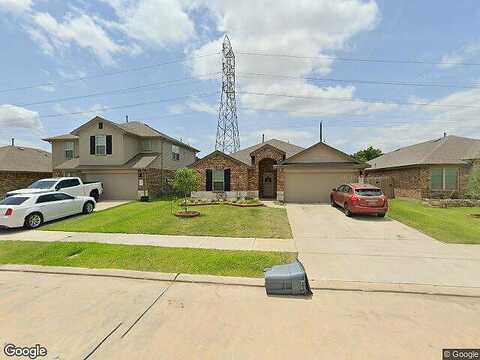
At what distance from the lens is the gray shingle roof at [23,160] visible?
23438 mm

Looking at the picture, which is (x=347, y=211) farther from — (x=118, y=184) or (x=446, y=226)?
(x=118, y=184)

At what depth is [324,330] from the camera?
3691 millimetres

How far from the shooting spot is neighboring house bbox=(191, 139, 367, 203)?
1838 cm

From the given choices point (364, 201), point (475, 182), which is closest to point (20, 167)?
point (364, 201)

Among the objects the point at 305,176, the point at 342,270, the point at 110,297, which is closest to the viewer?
the point at 110,297

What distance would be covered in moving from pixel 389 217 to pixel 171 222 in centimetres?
1078

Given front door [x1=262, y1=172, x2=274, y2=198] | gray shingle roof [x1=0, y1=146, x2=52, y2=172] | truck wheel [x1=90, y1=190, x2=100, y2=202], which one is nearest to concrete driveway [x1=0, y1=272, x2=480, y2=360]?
truck wheel [x1=90, y1=190, x2=100, y2=202]

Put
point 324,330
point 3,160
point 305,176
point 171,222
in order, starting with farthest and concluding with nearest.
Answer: point 3,160
point 305,176
point 171,222
point 324,330

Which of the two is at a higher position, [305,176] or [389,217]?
[305,176]

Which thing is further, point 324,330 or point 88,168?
point 88,168

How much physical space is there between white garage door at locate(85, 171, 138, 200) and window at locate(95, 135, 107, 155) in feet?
5.98

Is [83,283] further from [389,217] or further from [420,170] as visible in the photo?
[420,170]

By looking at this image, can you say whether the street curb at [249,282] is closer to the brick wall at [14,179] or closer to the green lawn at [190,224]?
the green lawn at [190,224]

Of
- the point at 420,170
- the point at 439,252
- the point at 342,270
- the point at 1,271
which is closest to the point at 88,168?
Result: the point at 1,271
